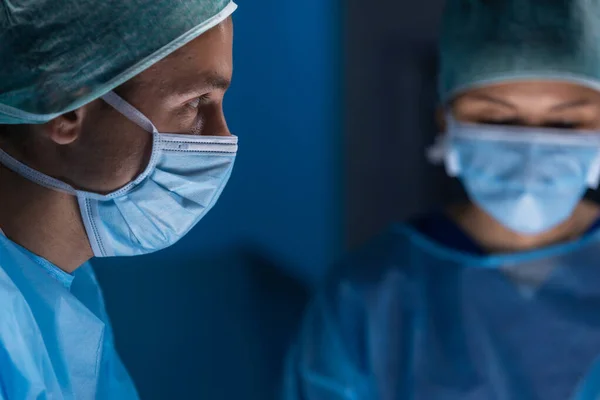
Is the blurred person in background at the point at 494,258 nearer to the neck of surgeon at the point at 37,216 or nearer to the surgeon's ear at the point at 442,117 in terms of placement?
the surgeon's ear at the point at 442,117

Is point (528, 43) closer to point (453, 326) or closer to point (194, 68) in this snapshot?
point (453, 326)

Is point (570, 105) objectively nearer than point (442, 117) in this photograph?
Yes

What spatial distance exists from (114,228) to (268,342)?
0.80 meters

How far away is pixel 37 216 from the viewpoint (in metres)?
0.82

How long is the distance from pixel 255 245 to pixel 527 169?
22.6 inches

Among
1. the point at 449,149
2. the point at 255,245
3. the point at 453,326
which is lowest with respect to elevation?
the point at 453,326

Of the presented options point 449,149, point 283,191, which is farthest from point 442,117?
point 283,191

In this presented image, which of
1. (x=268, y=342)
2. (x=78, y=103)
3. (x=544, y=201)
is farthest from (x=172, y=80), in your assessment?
(x=268, y=342)

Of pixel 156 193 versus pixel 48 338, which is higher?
pixel 156 193

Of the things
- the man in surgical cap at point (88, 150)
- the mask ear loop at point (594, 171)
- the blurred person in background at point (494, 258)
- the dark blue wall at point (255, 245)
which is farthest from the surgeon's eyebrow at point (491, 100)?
the man in surgical cap at point (88, 150)

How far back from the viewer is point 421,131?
6.29 ft

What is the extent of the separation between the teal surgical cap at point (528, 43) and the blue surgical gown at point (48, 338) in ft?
2.61

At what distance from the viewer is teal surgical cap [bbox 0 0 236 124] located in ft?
2.56

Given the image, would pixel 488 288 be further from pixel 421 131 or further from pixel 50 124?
pixel 50 124
